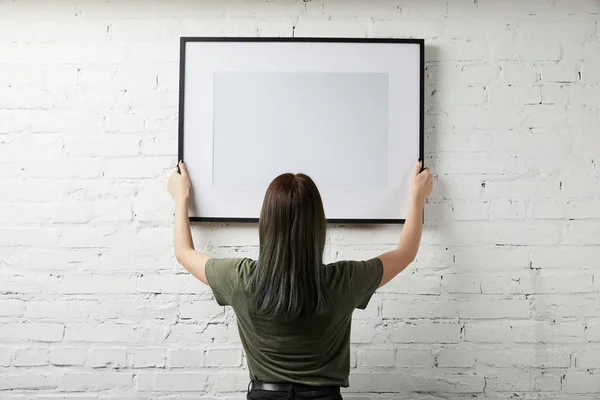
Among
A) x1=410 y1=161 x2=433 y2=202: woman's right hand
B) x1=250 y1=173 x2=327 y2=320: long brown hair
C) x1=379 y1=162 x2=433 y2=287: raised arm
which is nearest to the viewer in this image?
x1=250 y1=173 x2=327 y2=320: long brown hair

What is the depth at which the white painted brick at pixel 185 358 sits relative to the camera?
1708 millimetres

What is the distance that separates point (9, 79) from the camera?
1725 mm

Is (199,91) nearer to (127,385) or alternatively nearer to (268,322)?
(268,322)

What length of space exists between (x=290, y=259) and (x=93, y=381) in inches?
36.7

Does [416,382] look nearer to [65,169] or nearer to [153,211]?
[153,211]

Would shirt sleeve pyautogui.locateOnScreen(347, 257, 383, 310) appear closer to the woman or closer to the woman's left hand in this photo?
the woman

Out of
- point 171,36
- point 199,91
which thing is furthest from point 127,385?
point 171,36

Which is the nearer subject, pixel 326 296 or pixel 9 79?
pixel 326 296

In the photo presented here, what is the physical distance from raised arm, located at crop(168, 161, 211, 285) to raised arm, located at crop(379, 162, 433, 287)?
0.53m

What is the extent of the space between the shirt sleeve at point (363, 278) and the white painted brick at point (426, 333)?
14.7 inches

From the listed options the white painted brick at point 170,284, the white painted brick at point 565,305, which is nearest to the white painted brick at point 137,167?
the white painted brick at point 170,284

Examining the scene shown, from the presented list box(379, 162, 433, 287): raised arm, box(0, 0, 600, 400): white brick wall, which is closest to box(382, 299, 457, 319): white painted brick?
box(0, 0, 600, 400): white brick wall

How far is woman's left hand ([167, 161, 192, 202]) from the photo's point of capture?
1646 millimetres

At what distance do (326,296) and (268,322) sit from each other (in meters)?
0.16
